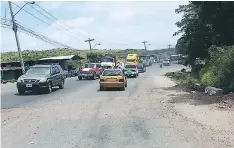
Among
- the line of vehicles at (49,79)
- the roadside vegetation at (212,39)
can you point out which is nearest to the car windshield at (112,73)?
the line of vehicles at (49,79)

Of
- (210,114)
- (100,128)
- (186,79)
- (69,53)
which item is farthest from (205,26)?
(69,53)

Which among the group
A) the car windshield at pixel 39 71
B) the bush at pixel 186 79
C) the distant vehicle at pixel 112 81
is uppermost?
the car windshield at pixel 39 71

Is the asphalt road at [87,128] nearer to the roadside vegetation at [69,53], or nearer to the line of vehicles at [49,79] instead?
the line of vehicles at [49,79]

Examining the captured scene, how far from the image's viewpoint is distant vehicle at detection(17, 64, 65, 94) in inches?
907

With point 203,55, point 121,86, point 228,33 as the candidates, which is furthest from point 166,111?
point 203,55

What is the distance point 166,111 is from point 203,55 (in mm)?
23707

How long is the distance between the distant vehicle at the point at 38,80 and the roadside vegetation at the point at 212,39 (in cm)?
933

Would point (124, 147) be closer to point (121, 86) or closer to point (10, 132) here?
point (10, 132)

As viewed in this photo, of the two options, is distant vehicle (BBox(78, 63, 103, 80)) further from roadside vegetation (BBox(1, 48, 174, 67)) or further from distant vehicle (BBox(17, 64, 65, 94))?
roadside vegetation (BBox(1, 48, 174, 67))

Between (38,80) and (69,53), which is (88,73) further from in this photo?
(69,53)

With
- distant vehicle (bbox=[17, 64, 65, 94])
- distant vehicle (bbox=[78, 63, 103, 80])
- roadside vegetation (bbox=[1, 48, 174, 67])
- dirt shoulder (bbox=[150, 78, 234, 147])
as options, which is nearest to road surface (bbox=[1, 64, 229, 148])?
dirt shoulder (bbox=[150, 78, 234, 147])

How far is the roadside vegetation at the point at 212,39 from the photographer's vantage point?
20688 mm

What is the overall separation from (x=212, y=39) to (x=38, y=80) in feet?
50.6

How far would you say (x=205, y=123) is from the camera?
1159 cm
